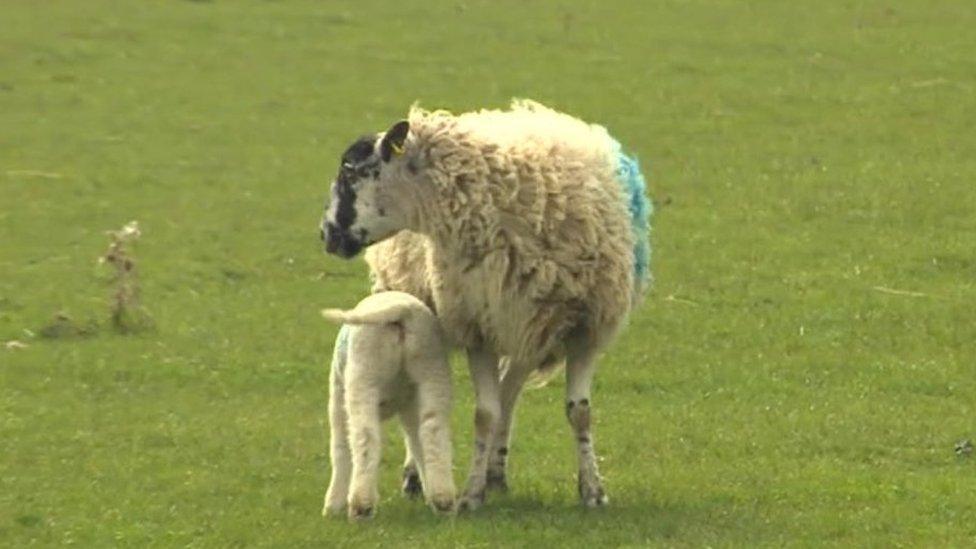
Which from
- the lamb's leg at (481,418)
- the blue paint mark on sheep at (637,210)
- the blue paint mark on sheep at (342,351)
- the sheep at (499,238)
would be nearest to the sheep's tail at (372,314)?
the blue paint mark on sheep at (342,351)

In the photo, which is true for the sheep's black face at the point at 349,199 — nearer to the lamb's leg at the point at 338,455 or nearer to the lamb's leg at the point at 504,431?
the lamb's leg at the point at 338,455

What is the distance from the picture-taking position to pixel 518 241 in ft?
37.2

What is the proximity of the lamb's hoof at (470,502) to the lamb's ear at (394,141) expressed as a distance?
1588 millimetres

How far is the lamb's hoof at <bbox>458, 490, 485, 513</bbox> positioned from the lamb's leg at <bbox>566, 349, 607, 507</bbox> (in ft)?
1.54

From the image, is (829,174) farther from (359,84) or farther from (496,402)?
(496,402)

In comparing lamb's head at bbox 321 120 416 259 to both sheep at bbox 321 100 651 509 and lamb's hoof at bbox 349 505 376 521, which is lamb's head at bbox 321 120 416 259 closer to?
sheep at bbox 321 100 651 509

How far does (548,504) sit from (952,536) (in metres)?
1.92

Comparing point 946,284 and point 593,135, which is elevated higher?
point 593,135

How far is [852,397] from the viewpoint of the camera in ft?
47.3

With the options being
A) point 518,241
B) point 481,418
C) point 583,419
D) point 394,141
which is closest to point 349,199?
point 394,141

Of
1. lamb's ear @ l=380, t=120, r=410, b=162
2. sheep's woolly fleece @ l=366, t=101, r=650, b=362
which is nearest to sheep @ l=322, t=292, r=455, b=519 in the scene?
sheep's woolly fleece @ l=366, t=101, r=650, b=362

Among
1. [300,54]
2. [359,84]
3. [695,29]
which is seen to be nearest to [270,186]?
[359,84]

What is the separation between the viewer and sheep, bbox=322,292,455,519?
10891 millimetres

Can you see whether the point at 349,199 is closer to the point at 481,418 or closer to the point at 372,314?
the point at 372,314
